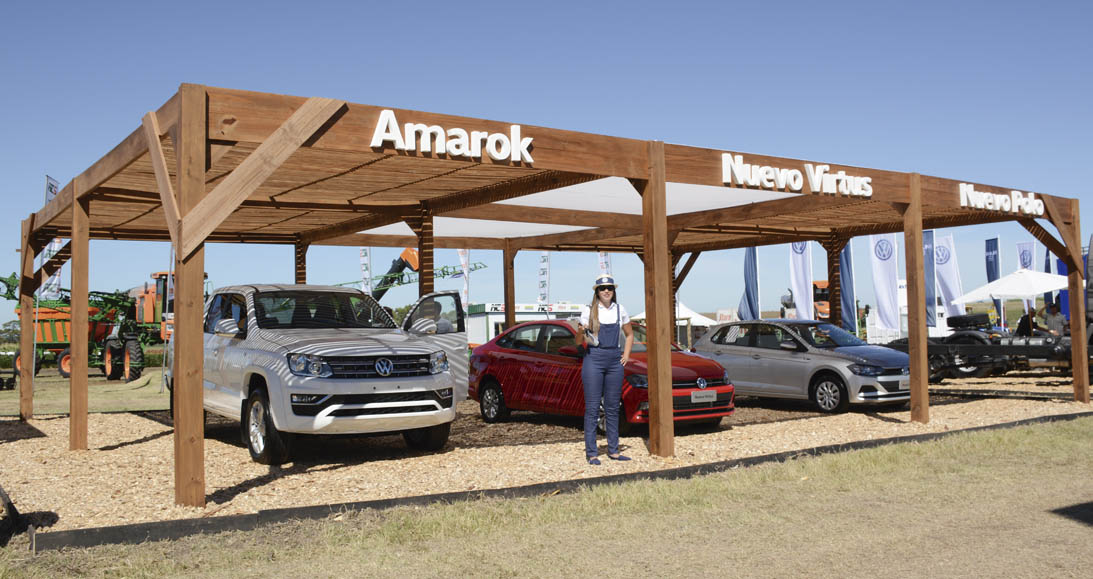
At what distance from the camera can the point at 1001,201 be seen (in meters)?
13.6

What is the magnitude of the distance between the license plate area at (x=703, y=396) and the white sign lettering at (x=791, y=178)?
97.6 inches

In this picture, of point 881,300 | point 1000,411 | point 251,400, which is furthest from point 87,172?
point 881,300

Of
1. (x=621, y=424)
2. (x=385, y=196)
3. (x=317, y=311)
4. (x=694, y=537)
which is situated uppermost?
(x=385, y=196)

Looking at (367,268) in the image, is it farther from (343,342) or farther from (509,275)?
(343,342)

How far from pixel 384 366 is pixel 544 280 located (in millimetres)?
31178

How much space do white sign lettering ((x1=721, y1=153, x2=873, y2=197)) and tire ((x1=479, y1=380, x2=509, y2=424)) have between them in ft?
14.2

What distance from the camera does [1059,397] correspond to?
48.4 feet

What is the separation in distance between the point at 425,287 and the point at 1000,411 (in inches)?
333

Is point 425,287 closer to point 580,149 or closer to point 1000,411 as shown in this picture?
point 580,149

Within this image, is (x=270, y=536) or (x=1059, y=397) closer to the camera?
(x=270, y=536)

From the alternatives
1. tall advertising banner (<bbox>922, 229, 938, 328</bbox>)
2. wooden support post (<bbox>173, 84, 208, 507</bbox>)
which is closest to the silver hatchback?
wooden support post (<bbox>173, 84, 208, 507</bbox>)

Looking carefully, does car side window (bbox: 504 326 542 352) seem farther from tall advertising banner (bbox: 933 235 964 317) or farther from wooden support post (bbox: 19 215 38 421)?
tall advertising banner (bbox: 933 235 964 317)

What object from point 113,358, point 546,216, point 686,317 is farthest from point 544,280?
point 546,216

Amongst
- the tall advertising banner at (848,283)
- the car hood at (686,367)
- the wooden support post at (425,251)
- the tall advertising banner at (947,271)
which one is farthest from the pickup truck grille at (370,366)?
the tall advertising banner at (947,271)
